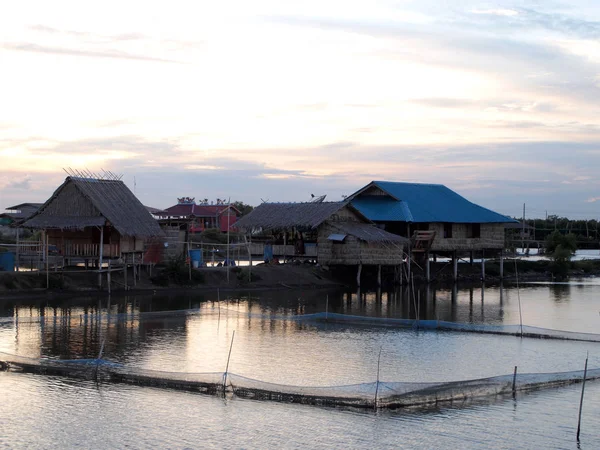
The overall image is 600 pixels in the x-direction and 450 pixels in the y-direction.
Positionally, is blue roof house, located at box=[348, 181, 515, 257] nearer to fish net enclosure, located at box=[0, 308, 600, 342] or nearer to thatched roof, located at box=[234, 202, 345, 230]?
thatched roof, located at box=[234, 202, 345, 230]

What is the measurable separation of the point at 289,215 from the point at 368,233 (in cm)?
411

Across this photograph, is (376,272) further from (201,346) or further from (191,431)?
(191,431)

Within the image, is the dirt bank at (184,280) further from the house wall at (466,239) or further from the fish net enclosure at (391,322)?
the house wall at (466,239)

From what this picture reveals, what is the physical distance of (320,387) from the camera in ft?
49.5

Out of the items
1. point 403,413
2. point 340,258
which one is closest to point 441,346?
point 403,413

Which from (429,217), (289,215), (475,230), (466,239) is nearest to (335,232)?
(289,215)

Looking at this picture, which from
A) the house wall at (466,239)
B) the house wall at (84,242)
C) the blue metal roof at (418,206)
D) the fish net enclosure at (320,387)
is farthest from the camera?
the house wall at (466,239)

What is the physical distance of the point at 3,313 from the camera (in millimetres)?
26000

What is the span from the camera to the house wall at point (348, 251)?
125ft

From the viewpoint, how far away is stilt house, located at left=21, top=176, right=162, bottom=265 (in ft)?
105

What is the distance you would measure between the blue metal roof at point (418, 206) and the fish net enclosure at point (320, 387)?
80.1ft

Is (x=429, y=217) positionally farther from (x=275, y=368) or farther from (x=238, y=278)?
(x=275, y=368)

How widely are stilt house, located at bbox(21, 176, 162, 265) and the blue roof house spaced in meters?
12.7

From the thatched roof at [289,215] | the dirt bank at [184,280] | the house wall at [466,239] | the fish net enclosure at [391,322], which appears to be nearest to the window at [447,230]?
the house wall at [466,239]
